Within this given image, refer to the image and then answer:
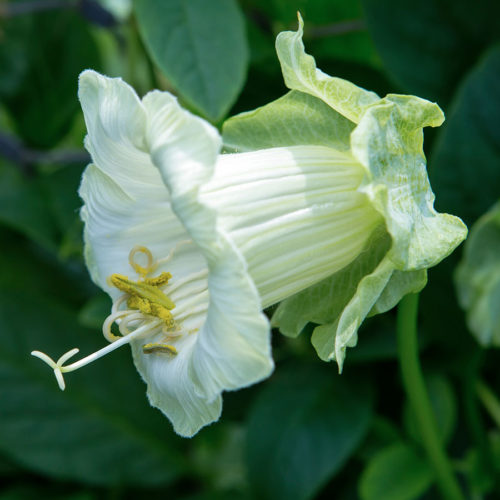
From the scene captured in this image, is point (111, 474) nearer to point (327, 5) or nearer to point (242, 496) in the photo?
point (242, 496)

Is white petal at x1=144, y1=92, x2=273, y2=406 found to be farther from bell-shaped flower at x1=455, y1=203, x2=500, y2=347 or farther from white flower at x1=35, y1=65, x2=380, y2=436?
bell-shaped flower at x1=455, y1=203, x2=500, y2=347

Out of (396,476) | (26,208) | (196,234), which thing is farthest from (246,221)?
(26,208)

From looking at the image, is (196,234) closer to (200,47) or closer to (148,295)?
(148,295)

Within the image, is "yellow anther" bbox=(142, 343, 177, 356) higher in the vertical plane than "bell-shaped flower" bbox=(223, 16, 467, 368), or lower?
lower

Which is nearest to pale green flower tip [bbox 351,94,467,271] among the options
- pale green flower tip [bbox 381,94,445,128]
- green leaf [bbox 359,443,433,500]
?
pale green flower tip [bbox 381,94,445,128]

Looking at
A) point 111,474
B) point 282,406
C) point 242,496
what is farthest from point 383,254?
point 111,474

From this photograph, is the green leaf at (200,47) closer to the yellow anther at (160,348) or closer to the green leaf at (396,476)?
the yellow anther at (160,348)

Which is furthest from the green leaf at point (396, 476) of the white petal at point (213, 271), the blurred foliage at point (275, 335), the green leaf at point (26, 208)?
A: the green leaf at point (26, 208)
